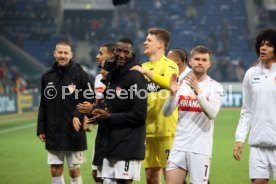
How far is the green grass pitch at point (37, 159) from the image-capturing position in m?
10.7

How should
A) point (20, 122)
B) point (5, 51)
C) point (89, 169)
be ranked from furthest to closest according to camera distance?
point (5, 51), point (20, 122), point (89, 169)

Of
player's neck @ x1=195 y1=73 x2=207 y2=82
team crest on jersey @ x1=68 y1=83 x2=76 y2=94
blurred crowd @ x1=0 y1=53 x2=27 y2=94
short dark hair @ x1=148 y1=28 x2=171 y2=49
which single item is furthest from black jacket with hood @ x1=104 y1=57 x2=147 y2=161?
blurred crowd @ x1=0 y1=53 x2=27 y2=94

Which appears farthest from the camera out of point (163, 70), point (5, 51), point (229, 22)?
point (229, 22)

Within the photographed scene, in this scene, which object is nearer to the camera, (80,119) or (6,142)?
(80,119)

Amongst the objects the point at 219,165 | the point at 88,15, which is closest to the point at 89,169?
the point at 219,165

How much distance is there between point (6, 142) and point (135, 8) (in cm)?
2589

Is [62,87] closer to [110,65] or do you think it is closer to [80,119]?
[80,119]

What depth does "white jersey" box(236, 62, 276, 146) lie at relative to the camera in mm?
6344

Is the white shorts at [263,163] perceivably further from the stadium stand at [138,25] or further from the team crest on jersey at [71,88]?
the stadium stand at [138,25]

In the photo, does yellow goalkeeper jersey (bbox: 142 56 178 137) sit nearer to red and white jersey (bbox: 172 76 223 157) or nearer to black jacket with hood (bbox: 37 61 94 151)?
black jacket with hood (bbox: 37 61 94 151)

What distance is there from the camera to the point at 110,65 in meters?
6.42

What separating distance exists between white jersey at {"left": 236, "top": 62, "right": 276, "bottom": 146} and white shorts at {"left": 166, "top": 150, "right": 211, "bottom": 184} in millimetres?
526

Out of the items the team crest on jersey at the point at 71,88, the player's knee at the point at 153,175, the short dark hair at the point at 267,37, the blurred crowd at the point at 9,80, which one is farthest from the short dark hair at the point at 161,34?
the blurred crowd at the point at 9,80

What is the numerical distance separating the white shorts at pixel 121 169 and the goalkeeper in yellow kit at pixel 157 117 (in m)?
1.68
